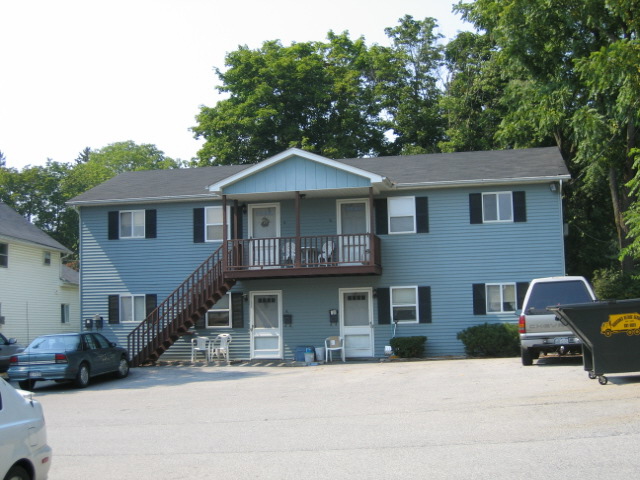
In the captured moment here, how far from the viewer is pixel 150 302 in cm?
2566

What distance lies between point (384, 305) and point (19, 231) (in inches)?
782

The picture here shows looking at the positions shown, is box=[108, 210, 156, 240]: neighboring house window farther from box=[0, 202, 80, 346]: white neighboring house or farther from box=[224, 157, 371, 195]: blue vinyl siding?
box=[0, 202, 80, 346]: white neighboring house

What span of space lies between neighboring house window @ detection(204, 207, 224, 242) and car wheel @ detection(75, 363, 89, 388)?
8.41 meters

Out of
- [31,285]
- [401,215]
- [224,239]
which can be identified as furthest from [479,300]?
[31,285]

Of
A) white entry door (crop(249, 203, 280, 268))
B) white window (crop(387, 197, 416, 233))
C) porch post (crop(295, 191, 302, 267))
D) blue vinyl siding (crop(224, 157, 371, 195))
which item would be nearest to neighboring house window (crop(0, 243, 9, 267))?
white entry door (crop(249, 203, 280, 268))

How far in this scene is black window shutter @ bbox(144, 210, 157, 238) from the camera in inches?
1020

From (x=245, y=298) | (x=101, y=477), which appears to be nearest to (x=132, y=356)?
(x=245, y=298)

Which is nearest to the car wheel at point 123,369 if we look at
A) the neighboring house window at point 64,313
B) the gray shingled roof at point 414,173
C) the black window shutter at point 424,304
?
the gray shingled roof at point 414,173

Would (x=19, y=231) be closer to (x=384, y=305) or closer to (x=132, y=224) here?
(x=132, y=224)

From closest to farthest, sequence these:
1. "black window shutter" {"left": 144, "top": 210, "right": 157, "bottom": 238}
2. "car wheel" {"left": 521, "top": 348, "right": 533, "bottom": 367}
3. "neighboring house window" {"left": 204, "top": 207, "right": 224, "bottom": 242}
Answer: "car wheel" {"left": 521, "top": 348, "right": 533, "bottom": 367}, "neighboring house window" {"left": 204, "top": 207, "right": 224, "bottom": 242}, "black window shutter" {"left": 144, "top": 210, "right": 157, "bottom": 238}

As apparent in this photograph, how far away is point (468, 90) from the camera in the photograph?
3481 cm

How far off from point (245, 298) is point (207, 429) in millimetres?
14380

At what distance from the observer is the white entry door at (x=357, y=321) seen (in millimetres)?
24125

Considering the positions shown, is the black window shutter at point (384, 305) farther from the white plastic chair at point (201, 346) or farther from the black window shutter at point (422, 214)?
the white plastic chair at point (201, 346)
